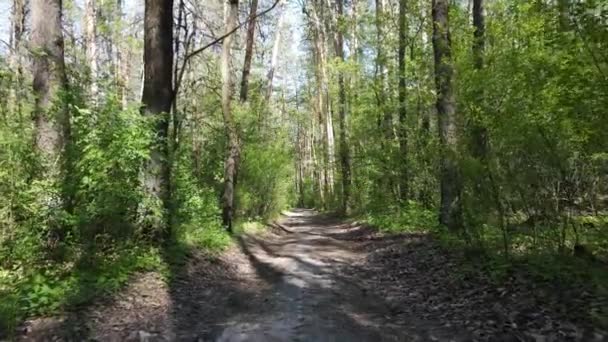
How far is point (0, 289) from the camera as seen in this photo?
5516mm

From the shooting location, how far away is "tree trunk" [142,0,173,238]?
8.48 meters

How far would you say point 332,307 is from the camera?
20.8 ft

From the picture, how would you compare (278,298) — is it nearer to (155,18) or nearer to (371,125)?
(155,18)

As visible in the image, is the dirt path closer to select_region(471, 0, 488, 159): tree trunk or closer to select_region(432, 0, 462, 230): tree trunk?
select_region(432, 0, 462, 230): tree trunk

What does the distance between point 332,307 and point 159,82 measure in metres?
5.36

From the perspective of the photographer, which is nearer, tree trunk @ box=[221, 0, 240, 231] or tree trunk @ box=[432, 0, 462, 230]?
tree trunk @ box=[432, 0, 462, 230]

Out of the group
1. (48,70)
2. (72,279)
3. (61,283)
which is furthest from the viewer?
(48,70)

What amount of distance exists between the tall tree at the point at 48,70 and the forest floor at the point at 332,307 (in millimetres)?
2558

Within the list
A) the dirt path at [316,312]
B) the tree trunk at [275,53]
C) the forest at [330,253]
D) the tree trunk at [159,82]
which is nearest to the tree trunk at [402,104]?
the forest at [330,253]

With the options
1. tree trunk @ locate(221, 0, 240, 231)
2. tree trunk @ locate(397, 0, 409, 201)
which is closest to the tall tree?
tree trunk @ locate(221, 0, 240, 231)

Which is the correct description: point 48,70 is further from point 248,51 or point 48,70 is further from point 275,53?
point 275,53

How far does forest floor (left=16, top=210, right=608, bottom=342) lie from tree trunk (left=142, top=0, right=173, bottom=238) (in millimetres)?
1394

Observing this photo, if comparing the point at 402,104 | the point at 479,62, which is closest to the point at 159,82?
the point at 479,62

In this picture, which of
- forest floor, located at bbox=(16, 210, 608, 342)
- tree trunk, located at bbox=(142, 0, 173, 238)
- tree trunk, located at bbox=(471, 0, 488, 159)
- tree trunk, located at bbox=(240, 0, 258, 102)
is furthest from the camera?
tree trunk, located at bbox=(240, 0, 258, 102)
